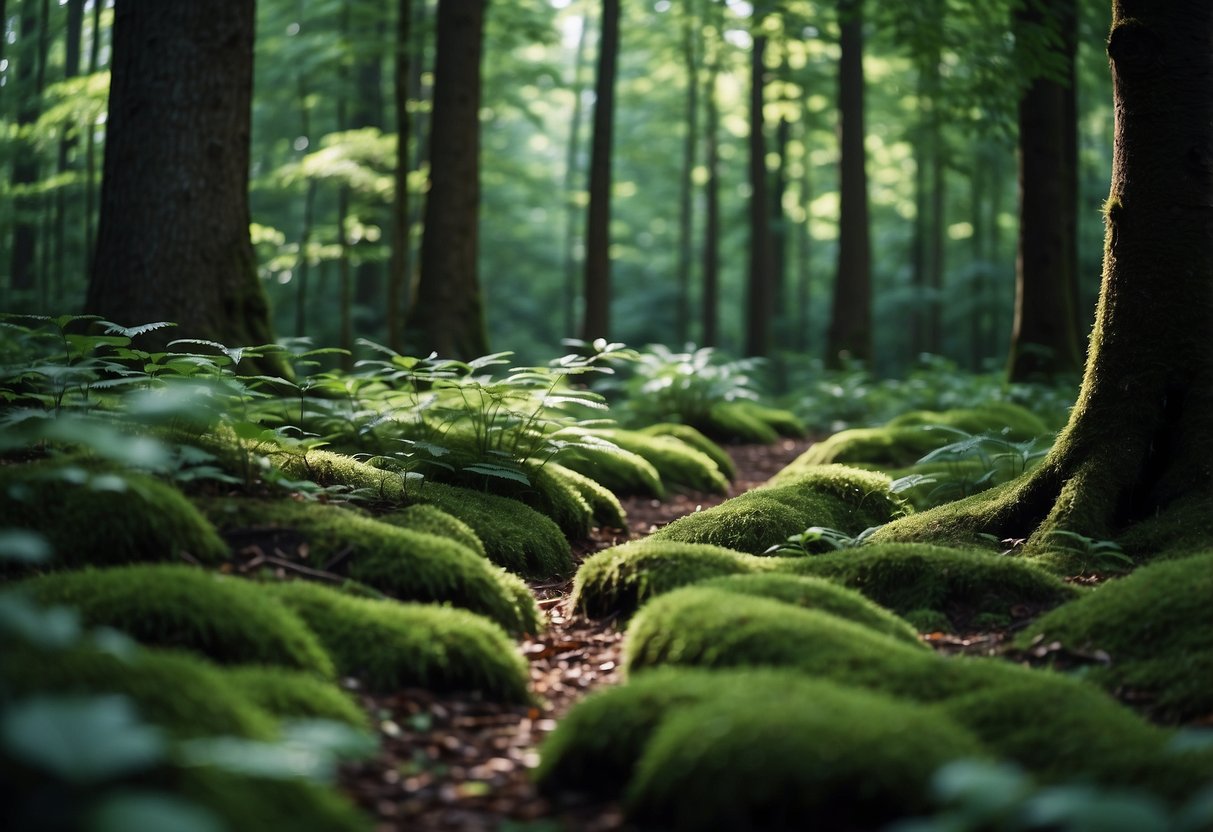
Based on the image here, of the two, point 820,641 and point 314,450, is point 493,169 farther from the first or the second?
point 820,641

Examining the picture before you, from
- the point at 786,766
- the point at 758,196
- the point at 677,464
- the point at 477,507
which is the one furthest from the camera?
the point at 758,196

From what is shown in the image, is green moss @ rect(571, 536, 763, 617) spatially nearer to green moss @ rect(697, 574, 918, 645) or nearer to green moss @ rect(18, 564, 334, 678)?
green moss @ rect(697, 574, 918, 645)

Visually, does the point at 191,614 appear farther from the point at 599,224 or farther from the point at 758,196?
the point at 758,196

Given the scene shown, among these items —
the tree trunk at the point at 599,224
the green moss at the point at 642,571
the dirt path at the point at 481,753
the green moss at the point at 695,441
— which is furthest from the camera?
the tree trunk at the point at 599,224

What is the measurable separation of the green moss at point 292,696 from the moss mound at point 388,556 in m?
1.03

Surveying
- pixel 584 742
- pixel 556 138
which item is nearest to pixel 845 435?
pixel 584 742

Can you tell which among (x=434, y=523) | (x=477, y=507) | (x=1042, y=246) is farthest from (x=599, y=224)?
(x=434, y=523)

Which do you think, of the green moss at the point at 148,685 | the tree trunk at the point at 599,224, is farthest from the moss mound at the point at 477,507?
the tree trunk at the point at 599,224

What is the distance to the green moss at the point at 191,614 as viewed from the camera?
2.92 m

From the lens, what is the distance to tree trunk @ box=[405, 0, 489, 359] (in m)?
11.0

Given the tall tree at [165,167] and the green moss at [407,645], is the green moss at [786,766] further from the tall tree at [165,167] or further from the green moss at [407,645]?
the tall tree at [165,167]

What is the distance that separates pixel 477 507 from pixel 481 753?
8.22 feet

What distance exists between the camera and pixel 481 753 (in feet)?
9.50

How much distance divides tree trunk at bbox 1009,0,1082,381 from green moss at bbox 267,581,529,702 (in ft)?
33.6
